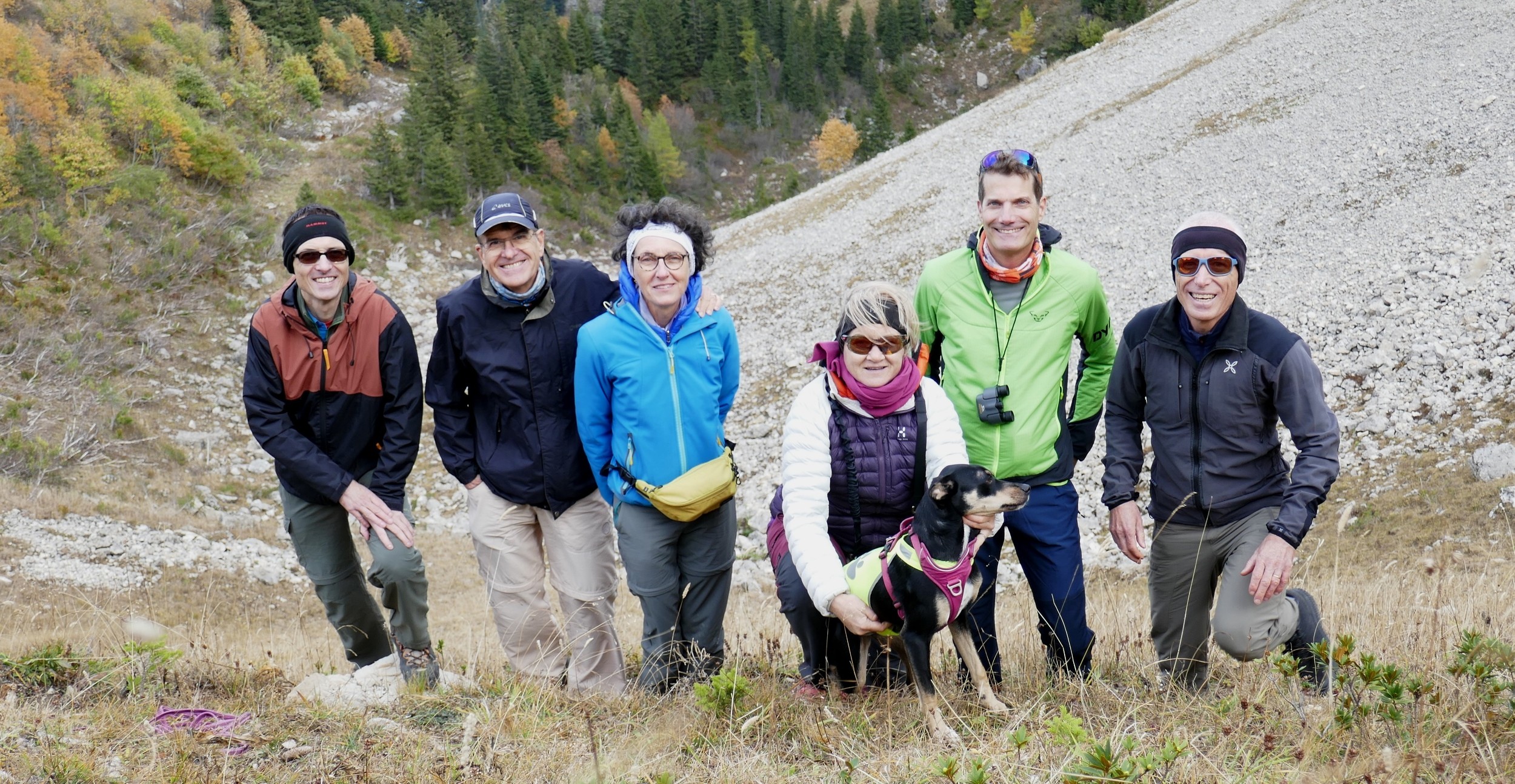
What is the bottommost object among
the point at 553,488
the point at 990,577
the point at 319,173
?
the point at 990,577

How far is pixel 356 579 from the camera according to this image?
5.33 metres

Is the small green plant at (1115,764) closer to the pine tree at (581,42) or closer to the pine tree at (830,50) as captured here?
the pine tree at (581,42)

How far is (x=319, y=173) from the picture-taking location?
36500 millimetres

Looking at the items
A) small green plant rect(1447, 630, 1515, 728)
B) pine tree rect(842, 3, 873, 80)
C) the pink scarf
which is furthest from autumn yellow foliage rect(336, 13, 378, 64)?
small green plant rect(1447, 630, 1515, 728)

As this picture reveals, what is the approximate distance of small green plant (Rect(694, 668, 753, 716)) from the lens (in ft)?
12.8

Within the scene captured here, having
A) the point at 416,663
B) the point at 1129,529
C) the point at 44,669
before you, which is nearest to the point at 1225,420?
the point at 1129,529

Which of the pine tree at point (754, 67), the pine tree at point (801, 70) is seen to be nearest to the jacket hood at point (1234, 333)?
the pine tree at point (754, 67)

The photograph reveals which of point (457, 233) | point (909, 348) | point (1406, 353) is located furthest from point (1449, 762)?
point (457, 233)

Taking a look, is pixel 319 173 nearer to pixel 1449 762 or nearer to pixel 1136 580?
pixel 1136 580

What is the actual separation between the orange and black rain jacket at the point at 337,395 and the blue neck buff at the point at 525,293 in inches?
22.3

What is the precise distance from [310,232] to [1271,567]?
464cm

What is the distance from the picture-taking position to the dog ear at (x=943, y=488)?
3619 mm

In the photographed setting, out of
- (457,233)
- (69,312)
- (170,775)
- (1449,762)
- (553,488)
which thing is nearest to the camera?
(1449,762)

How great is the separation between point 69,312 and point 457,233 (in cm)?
1540
